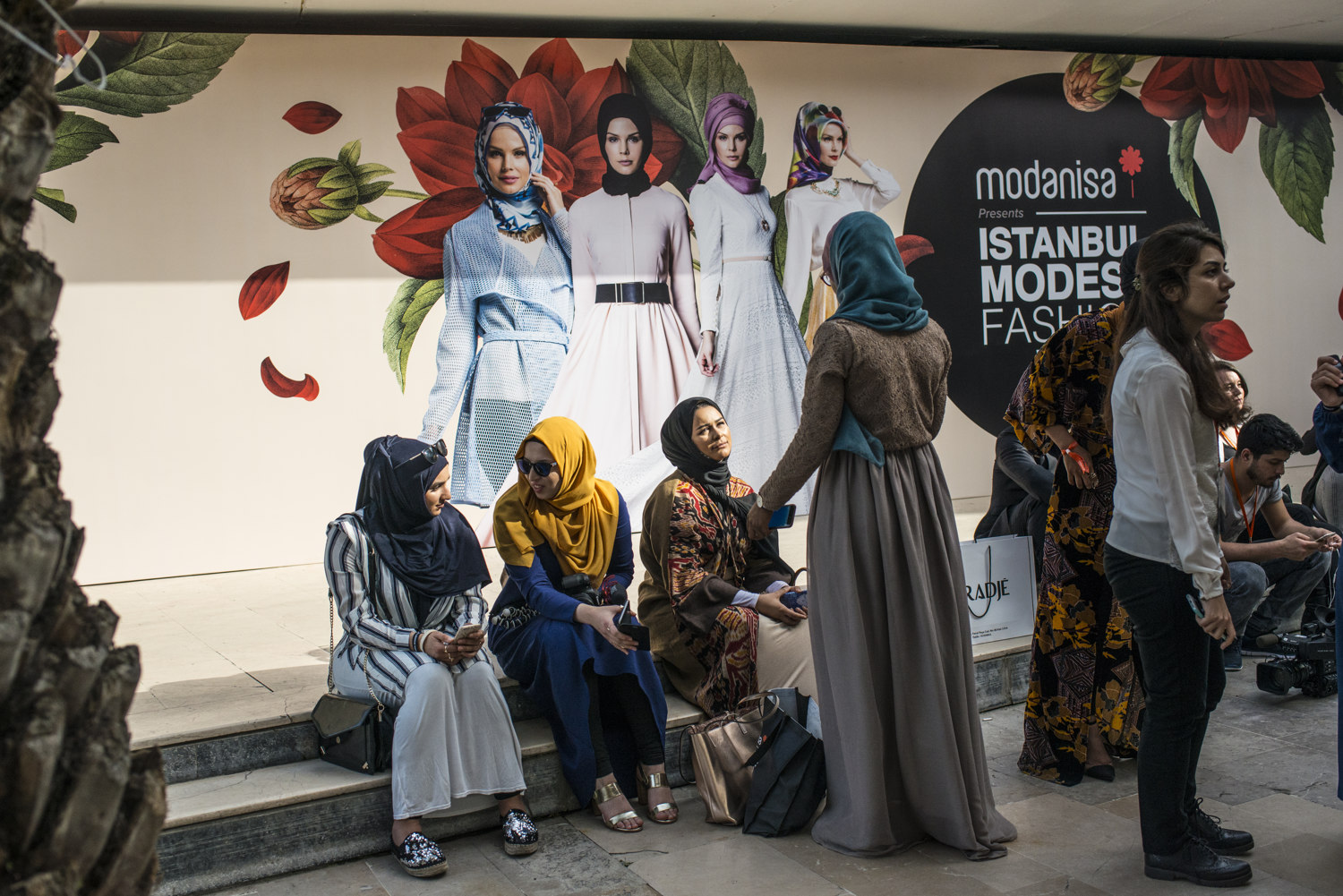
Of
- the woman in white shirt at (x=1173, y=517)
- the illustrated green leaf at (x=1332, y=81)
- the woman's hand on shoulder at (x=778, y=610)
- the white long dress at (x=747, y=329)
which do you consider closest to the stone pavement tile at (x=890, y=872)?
the woman in white shirt at (x=1173, y=517)

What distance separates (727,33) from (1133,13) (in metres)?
2.84

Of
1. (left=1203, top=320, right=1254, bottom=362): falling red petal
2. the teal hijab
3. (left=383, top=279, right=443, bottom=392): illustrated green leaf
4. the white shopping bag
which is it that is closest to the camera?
the teal hijab

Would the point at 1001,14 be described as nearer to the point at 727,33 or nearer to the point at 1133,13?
the point at 1133,13

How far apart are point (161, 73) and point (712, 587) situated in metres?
4.64

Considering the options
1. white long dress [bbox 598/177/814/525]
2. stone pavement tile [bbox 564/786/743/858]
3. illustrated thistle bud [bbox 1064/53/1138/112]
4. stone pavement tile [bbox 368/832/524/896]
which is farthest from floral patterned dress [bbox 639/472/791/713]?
illustrated thistle bud [bbox 1064/53/1138/112]

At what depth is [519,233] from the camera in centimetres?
698

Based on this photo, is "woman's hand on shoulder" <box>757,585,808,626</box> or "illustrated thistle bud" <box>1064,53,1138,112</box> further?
A: "illustrated thistle bud" <box>1064,53,1138,112</box>

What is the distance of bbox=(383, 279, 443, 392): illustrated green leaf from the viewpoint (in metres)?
6.70

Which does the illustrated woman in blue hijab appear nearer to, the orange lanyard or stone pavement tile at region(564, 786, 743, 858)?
stone pavement tile at region(564, 786, 743, 858)

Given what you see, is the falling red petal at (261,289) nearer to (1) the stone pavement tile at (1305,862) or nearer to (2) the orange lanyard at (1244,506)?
(2) the orange lanyard at (1244,506)

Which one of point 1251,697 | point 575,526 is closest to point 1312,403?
point 1251,697

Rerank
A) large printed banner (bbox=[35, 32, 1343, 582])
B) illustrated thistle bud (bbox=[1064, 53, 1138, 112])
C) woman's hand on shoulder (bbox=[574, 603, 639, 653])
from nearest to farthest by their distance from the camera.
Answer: woman's hand on shoulder (bbox=[574, 603, 639, 653]), large printed banner (bbox=[35, 32, 1343, 582]), illustrated thistle bud (bbox=[1064, 53, 1138, 112])

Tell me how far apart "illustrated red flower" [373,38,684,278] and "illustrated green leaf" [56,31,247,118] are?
3.47 ft

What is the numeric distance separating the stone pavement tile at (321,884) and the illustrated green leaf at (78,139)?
4539mm
